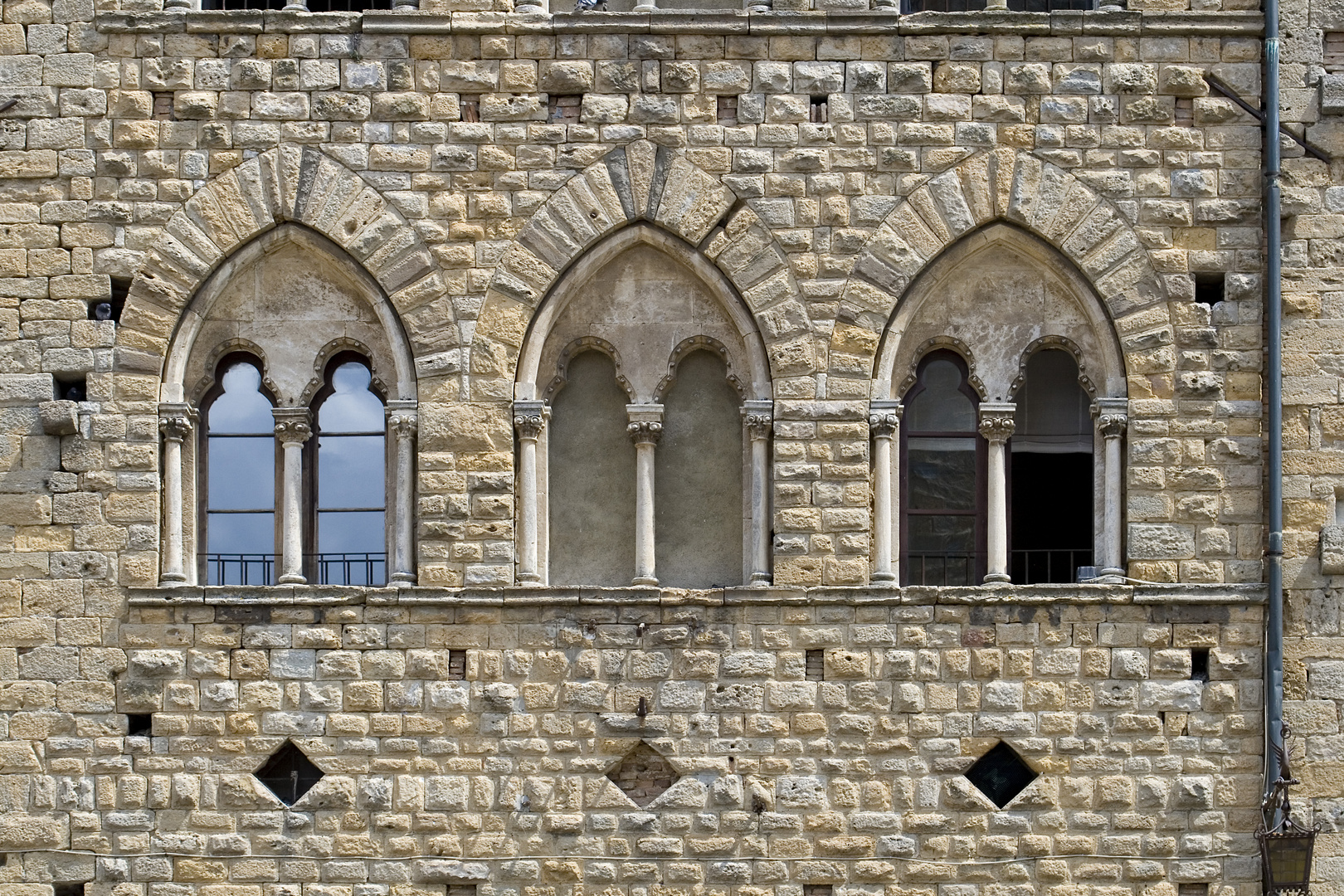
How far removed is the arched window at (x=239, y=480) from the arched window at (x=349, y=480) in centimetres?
33

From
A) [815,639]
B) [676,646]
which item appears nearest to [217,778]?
[676,646]

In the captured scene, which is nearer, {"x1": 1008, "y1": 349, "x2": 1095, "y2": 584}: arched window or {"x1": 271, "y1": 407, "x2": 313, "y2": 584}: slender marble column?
{"x1": 271, "y1": 407, "x2": 313, "y2": 584}: slender marble column

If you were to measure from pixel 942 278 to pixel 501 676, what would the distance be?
392 cm

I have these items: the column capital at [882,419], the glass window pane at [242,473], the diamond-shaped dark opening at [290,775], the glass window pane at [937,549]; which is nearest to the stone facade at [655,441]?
the column capital at [882,419]

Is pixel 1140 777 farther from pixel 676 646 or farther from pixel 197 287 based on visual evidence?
pixel 197 287

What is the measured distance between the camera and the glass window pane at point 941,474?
12539mm

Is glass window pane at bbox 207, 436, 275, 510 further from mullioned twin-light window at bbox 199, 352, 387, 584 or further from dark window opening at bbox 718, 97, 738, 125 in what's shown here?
dark window opening at bbox 718, 97, 738, 125

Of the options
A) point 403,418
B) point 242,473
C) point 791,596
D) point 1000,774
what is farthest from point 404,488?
point 1000,774

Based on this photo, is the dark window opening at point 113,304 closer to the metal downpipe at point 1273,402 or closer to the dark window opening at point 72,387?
the dark window opening at point 72,387

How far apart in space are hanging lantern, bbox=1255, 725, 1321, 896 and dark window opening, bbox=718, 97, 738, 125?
538 centimetres

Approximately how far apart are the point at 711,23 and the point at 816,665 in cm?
429

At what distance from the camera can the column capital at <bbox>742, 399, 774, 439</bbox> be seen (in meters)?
12.3

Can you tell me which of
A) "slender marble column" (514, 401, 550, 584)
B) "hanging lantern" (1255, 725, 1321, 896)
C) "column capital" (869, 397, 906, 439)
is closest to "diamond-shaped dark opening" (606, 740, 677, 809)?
"slender marble column" (514, 401, 550, 584)

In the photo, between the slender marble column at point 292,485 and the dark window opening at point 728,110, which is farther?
the dark window opening at point 728,110
